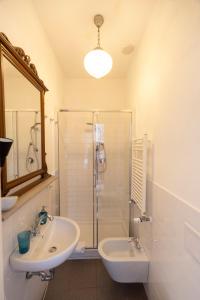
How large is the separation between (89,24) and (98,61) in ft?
1.44

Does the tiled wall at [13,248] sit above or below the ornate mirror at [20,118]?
below

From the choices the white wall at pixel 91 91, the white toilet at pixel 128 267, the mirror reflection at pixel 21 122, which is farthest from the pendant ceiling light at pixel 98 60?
the white toilet at pixel 128 267

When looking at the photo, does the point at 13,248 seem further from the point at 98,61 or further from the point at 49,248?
the point at 98,61

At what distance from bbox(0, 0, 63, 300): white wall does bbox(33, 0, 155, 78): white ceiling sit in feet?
0.41

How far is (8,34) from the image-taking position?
1241 mm

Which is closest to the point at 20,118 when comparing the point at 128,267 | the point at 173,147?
the point at 173,147

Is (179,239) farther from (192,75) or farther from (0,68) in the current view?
(0,68)

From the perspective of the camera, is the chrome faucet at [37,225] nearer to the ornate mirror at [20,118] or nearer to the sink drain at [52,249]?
the sink drain at [52,249]

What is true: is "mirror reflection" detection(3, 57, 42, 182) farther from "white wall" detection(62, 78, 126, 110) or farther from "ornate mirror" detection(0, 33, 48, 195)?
"white wall" detection(62, 78, 126, 110)

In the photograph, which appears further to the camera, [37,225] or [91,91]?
[91,91]

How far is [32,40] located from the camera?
1.71 m

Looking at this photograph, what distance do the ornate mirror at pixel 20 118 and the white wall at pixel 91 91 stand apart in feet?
5.23

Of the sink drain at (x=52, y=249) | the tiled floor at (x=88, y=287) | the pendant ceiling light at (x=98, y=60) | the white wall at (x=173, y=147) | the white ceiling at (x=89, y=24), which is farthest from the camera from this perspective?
the tiled floor at (x=88, y=287)

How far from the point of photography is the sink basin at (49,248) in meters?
1.13
